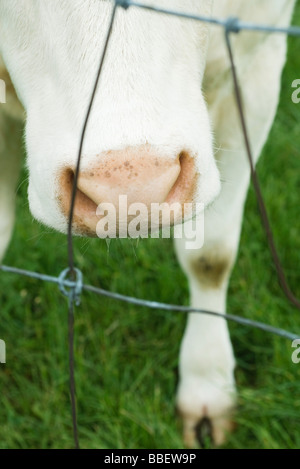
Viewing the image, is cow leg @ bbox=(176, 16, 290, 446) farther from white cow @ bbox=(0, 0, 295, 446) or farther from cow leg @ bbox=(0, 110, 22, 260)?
cow leg @ bbox=(0, 110, 22, 260)

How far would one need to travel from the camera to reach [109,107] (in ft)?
3.40

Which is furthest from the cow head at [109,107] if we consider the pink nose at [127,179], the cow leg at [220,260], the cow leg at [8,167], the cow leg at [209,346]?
the cow leg at [209,346]

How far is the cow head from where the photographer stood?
3.37 feet

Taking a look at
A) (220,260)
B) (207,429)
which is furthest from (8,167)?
(207,429)

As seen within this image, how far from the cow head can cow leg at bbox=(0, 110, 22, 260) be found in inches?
15.8

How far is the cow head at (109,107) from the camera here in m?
1.03

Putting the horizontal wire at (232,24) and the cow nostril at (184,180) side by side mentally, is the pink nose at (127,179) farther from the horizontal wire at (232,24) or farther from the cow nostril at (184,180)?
the horizontal wire at (232,24)

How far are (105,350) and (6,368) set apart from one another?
0.97ft

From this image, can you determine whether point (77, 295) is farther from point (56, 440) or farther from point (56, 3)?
point (56, 440)

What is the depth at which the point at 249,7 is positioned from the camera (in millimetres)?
1559

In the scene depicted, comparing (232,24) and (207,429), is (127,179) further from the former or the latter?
(207,429)

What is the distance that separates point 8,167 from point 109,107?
0.74 metres

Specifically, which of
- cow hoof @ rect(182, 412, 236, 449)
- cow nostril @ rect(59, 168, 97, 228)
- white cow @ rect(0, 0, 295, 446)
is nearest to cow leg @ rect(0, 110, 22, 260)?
white cow @ rect(0, 0, 295, 446)
